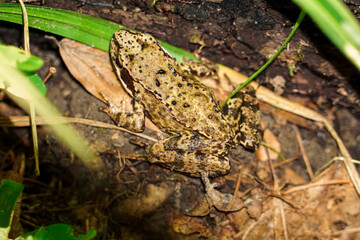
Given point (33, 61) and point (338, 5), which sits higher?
point (338, 5)

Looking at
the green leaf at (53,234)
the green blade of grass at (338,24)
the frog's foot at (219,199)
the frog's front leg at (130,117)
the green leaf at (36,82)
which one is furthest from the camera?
the frog's front leg at (130,117)

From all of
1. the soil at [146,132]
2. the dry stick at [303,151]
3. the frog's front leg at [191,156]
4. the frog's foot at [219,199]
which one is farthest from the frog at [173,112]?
the dry stick at [303,151]

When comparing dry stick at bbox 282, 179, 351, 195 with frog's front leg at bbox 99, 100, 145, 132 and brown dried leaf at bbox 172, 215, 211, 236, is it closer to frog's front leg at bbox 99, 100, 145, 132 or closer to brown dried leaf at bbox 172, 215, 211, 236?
brown dried leaf at bbox 172, 215, 211, 236

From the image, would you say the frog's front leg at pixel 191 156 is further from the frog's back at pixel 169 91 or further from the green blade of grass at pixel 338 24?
the green blade of grass at pixel 338 24

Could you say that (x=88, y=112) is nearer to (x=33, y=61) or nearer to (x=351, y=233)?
(x=33, y=61)

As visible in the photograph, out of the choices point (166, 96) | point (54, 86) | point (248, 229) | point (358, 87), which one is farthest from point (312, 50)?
point (54, 86)

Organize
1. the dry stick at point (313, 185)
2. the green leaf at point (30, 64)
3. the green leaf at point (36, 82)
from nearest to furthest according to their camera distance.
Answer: the green leaf at point (30, 64)
the green leaf at point (36, 82)
the dry stick at point (313, 185)

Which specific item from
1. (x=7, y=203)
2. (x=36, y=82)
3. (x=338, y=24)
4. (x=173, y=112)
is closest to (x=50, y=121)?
(x=36, y=82)

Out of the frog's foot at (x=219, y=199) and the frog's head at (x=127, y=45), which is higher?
the frog's head at (x=127, y=45)
